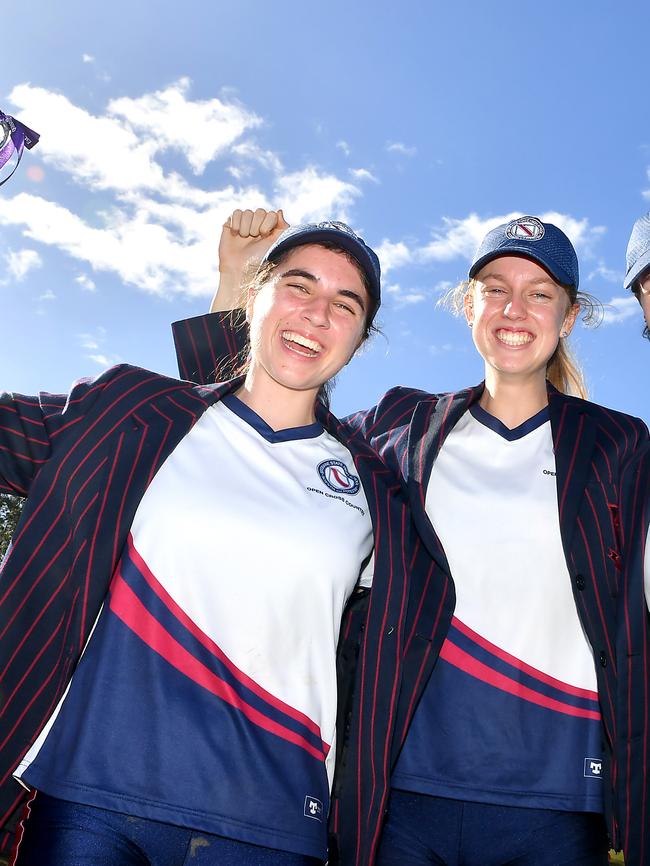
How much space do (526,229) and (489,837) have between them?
9.23 ft

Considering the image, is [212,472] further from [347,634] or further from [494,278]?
[494,278]

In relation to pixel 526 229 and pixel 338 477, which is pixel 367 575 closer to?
pixel 338 477

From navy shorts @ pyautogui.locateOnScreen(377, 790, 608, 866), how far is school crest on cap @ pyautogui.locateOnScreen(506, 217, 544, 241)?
2.64 metres

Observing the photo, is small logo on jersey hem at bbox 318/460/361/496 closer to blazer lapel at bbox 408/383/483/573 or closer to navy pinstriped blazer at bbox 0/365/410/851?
blazer lapel at bbox 408/383/483/573

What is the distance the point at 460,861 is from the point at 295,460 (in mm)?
1713

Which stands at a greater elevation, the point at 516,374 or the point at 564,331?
the point at 564,331

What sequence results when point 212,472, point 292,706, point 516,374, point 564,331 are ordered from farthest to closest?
point 564,331 < point 516,374 < point 212,472 < point 292,706

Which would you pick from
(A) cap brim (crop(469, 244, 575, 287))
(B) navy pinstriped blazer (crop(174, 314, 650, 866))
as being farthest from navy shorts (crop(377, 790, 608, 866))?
(A) cap brim (crop(469, 244, 575, 287))

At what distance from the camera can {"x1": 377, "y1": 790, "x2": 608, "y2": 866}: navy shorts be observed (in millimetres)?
3041

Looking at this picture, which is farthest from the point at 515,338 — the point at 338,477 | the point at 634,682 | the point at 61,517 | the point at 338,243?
the point at 61,517

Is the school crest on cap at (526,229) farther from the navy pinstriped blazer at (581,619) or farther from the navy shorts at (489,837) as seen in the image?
the navy shorts at (489,837)

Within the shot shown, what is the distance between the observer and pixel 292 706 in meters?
2.82

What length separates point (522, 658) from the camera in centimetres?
324

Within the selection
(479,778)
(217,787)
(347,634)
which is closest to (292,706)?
(217,787)
